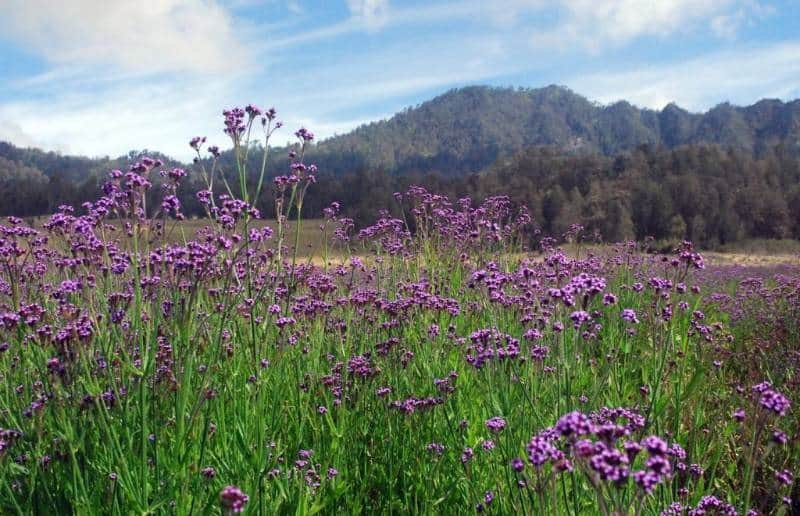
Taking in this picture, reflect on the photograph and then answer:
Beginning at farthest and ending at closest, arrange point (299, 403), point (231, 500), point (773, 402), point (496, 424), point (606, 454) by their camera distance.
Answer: point (299, 403) → point (496, 424) → point (773, 402) → point (231, 500) → point (606, 454)

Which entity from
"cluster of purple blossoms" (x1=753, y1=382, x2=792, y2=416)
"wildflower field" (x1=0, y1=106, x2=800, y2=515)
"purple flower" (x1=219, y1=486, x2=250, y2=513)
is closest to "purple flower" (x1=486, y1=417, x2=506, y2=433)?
"wildflower field" (x1=0, y1=106, x2=800, y2=515)

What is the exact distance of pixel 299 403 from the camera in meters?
3.83

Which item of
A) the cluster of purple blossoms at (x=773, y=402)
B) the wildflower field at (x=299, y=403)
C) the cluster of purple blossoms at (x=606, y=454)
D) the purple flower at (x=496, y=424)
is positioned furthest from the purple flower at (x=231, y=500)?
the cluster of purple blossoms at (x=773, y=402)

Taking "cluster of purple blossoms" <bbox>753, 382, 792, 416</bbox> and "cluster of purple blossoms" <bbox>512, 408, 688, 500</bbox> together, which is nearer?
"cluster of purple blossoms" <bbox>512, 408, 688, 500</bbox>

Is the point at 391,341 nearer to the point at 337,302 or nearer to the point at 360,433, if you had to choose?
the point at 360,433

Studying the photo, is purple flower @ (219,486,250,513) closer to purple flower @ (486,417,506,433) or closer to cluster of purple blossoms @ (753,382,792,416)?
purple flower @ (486,417,506,433)

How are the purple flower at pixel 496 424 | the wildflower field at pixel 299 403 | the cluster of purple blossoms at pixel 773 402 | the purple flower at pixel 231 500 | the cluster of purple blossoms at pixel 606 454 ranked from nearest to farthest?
the cluster of purple blossoms at pixel 606 454
the purple flower at pixel 231 500
the cluster of purple blossoms at pixel 773 402
the wildflower field at pixel 299 403
the purple flower at pixel 496 424

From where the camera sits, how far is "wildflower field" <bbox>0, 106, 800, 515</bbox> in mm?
2535

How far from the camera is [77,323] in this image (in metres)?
2.83

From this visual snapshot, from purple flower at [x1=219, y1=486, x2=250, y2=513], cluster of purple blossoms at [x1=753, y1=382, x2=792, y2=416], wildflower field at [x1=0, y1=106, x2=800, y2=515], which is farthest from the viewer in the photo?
wildflower field at [x1=0, y1=106, x2=800, y2=515]

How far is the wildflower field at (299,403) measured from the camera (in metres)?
2.54

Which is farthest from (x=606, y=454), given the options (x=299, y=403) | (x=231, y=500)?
(x=299, y=403)

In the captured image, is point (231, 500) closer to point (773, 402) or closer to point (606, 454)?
point (606, 454)

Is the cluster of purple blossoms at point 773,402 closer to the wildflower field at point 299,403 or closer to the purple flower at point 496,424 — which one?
the wildflower field at point 299,403
